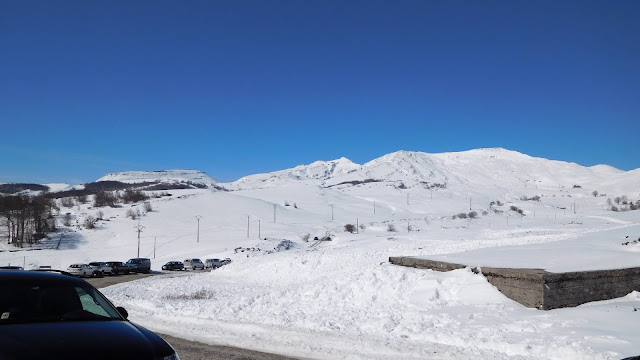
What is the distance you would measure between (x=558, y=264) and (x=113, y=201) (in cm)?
16993

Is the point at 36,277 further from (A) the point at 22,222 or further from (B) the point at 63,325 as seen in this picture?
(A) the point at 22,222

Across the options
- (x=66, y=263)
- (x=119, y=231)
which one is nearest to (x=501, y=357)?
(x=66, y=263)

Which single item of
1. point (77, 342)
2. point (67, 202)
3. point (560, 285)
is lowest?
point (560, 285)

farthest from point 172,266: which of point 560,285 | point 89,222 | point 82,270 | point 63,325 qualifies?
point 89,222

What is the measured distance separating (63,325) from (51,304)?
2.32ft

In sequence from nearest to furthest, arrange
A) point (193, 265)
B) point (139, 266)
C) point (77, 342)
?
point (77, 342) < point (139, 266) < point (193, 265)

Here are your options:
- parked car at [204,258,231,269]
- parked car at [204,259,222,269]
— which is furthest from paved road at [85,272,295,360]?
parked car at [204,259,222,269]

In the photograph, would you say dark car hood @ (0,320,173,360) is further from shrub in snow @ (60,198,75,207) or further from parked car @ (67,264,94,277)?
shrub in snow @ (60,198,75,207)

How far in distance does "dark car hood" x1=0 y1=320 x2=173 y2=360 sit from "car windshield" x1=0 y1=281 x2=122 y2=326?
10.1 inches

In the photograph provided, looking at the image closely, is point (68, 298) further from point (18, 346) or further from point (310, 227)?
point (310, 227)

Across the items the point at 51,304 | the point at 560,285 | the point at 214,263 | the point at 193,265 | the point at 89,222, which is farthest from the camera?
the point at 89,222

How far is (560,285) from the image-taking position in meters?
13.5

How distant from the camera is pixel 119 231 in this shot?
116m

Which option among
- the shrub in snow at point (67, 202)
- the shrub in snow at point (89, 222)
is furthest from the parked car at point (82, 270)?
the shrub in snow at point (67, 202)
